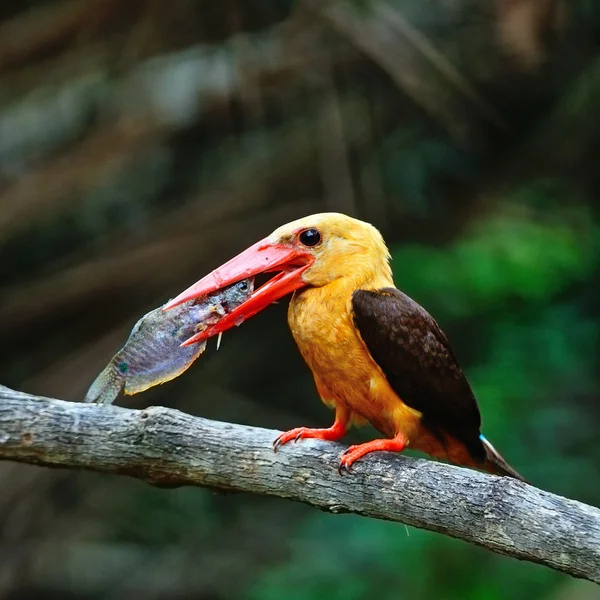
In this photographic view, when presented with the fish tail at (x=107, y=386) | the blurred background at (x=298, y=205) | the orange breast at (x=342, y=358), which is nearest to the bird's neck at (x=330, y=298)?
the orange breast at (x=342, y=358)

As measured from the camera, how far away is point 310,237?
105 inches

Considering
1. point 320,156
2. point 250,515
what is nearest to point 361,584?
point 250,515

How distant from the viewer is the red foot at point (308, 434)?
8.45 feet

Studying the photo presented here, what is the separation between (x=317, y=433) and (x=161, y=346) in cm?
53

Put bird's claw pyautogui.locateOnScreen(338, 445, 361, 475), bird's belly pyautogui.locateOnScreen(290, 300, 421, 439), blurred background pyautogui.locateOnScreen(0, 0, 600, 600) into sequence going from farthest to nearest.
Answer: blurred background pyautogui.locateOnScreen(0, 0, 600, 600) < bird's belly pyautogui.locateOnScreen(290, 300, 421, 439) < bird's claw pyautogui.locateOnScreen(338, 445, 361, 475)

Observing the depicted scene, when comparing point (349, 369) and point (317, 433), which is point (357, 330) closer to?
point (349, 369)

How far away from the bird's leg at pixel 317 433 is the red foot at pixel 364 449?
16cm

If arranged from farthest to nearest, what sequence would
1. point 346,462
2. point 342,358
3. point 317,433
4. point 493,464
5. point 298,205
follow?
1. point 298,205
2. point 493,464
3. point 317,433
4. point 342,358
5. point 346,462

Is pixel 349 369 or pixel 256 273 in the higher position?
pixel 256 273

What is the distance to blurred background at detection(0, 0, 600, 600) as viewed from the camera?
15.9 feet

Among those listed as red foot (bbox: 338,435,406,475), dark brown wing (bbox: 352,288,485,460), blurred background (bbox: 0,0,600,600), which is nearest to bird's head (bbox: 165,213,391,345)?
dark brown wing (bbox: 352,288,485,460)

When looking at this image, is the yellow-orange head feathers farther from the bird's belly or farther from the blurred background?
the blurred background

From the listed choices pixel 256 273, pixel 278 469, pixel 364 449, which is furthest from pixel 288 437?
pixel 256 273

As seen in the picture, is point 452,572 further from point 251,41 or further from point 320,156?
point 251,41
